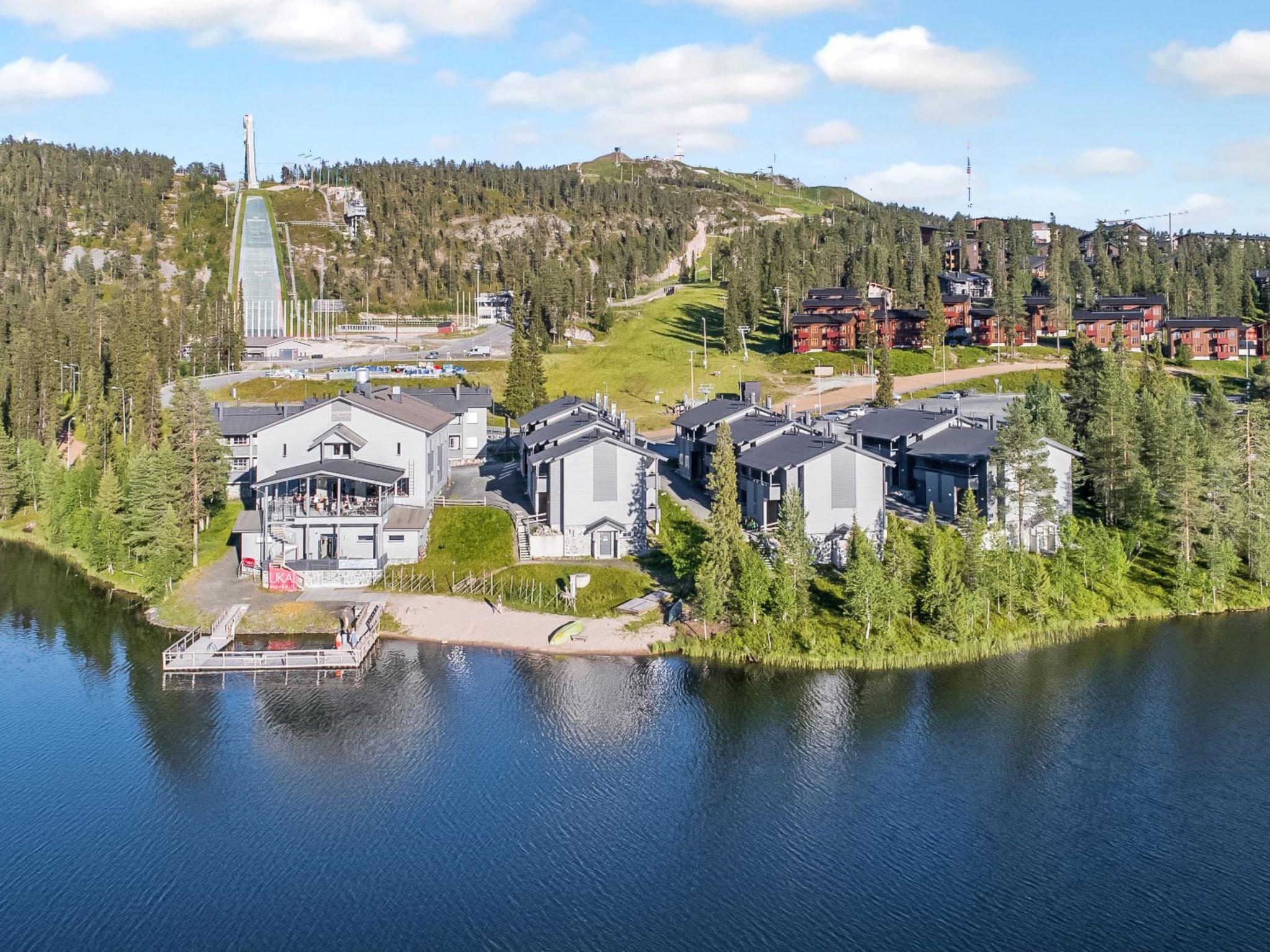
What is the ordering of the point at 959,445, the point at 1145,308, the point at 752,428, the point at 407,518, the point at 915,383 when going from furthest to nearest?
the point at 1145,308 → the point at 915,383 → the point at 752,428 → the point at 959,445 → the point at 407,518

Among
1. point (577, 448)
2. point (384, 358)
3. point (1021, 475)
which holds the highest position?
point (384, 358)

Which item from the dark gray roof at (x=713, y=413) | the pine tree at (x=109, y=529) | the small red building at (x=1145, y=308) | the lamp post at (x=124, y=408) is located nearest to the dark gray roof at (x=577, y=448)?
the dark gray roof at (x=713, y=413)

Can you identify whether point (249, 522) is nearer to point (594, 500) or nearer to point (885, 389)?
point (594, 500)

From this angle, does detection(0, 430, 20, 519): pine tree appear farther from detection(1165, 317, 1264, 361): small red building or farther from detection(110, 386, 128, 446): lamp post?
detection(1165, 317, 1264, 361): small red building

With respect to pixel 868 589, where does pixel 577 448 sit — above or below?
above

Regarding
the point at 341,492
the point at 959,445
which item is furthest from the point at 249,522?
the point at 959,445

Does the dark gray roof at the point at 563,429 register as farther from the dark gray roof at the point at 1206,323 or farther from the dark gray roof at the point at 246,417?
the dark gray roof at the point at 1206,323

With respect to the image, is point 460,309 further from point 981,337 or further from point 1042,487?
point 1042,487
